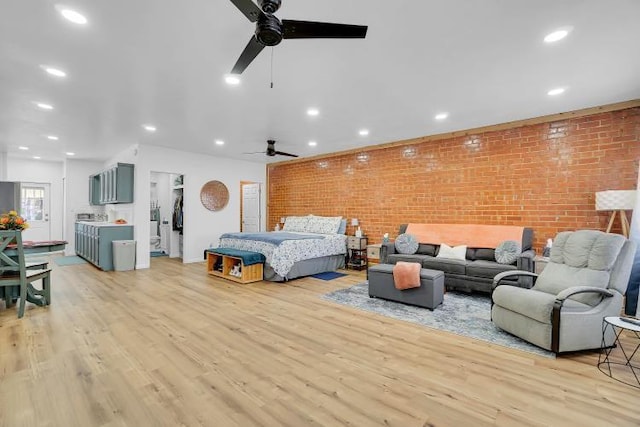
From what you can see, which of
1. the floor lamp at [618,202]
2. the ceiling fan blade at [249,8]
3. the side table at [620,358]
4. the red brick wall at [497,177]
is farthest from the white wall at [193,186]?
the floor lamp at [618,202]

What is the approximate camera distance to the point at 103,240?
19.9ft

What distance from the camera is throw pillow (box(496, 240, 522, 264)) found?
425 centimetres

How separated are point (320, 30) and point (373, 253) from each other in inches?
198

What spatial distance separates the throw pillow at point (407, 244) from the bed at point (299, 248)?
1.50 m

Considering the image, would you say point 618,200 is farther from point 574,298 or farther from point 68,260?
point 68,260

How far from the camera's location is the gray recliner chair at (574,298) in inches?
102

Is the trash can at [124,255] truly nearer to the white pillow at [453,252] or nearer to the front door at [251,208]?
the front door at [251,208]

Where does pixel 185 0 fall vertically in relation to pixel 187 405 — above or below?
above

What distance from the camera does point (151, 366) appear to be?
2350mm

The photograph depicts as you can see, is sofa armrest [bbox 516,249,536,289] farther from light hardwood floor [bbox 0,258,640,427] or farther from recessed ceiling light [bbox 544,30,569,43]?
recessed ceiling light [bbox 544,30,569,43]

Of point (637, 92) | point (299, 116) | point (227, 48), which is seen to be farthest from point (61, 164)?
point (637, 92)

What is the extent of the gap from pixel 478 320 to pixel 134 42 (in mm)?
4550

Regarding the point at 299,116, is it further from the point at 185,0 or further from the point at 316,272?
the point at 316,272

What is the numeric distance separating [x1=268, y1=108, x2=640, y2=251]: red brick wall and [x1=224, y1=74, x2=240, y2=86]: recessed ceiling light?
12.8ft
